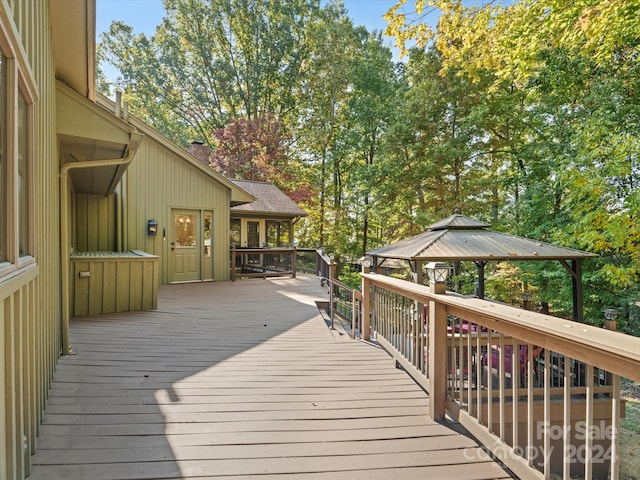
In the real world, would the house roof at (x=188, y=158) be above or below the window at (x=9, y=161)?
above

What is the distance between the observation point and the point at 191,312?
19.0 ft

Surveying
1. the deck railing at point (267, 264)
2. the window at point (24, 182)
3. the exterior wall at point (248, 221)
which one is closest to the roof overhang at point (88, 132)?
the window at point (24, 182)

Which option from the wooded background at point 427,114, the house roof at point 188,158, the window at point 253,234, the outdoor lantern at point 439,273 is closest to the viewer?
the outdoor lantern at point 439,273

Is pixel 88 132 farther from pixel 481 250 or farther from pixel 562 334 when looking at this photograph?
pixel 481 250

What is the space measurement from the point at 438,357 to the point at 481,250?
3.77 m

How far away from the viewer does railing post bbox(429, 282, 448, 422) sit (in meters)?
2.56

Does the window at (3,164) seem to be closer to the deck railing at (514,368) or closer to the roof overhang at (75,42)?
the roof overhang at (75,42)

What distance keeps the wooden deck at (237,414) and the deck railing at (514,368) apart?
0.23m

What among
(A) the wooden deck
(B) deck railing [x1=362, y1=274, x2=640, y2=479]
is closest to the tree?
(A) the wooden deck

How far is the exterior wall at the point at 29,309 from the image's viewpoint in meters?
1.52

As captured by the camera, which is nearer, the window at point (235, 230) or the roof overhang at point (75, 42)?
the roof overhang at point (75, 42)

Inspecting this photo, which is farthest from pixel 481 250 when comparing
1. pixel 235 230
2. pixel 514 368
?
pixel 235 230

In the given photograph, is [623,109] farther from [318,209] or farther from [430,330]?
[318,209]

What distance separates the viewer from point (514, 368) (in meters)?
1.91
